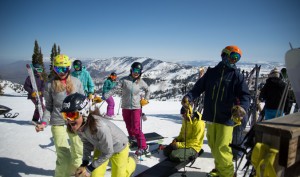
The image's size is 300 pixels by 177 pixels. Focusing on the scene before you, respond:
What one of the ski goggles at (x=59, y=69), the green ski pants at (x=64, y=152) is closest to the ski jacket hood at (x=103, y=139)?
the green ski pants at (x=64, y=152)

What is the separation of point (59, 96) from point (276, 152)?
3.44m

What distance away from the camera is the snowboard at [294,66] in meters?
1.75

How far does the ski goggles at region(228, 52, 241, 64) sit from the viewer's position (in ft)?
12.1

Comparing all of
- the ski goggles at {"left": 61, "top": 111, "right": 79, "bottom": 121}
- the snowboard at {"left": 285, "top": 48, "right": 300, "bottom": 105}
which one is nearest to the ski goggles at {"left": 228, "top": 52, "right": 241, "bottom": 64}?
the snowboard at {"left": 285, "top": 48, "right": 300, "bottom": 105}

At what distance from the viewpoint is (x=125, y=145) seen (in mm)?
3234

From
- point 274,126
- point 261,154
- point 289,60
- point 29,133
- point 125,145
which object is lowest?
point 29,133

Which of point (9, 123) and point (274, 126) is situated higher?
point (274, 126)

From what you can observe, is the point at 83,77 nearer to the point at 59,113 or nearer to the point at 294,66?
the point at 59,113

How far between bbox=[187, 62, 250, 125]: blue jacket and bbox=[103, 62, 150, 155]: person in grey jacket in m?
2.22

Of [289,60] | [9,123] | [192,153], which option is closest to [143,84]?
[192,153]

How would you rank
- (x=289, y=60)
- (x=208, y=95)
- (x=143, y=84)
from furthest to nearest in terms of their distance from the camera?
1. (x=143, y=84)
2. (x=208, y=95)
3. (x=289, y=60)

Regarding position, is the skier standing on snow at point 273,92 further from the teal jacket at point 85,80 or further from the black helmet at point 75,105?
the teal jacket at point 85,80

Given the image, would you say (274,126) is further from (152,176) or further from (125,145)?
(152,176)

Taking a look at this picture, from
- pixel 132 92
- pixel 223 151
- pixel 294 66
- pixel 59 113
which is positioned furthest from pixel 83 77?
pixel 294 66
